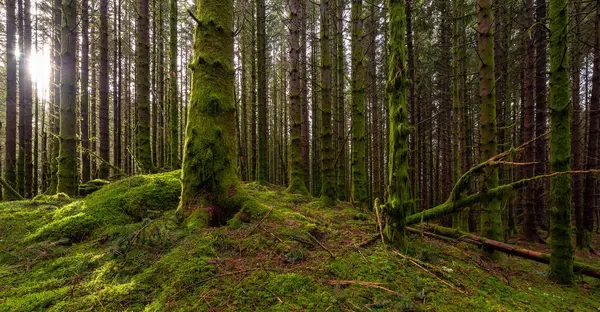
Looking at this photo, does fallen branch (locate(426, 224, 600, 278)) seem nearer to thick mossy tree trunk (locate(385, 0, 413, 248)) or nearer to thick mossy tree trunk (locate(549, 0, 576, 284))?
thick mossy tree trunk (locate(549, 0, 576, 284))

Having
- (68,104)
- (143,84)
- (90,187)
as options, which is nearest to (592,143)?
(90,187)

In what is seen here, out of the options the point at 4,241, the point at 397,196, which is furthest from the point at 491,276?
the point at 4,241

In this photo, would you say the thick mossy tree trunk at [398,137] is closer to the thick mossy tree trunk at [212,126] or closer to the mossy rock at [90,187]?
the thick mossy tree trunk at [212,126]

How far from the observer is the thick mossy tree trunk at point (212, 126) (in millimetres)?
3326

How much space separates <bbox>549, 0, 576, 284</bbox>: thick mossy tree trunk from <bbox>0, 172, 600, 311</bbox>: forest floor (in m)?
0.32

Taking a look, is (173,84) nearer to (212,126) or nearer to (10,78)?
(10,78)

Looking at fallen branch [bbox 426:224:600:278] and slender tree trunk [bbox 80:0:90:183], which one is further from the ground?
slender tree trunk [bbox 80:0:90:183]

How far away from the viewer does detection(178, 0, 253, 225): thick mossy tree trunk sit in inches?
131

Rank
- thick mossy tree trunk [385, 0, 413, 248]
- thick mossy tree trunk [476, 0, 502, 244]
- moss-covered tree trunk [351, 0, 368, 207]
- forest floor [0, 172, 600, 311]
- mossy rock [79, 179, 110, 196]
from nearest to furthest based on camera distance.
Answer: forest floor [0, 172, 600, 311] < thick mossy tree trunk [385, 0, 413, 248] < thick mossy tree trunk [476, 0, 502, 244] < mossy rock [79, 179, 110, 196] < moss-covered tree trunk [351, 0, 368, 207]

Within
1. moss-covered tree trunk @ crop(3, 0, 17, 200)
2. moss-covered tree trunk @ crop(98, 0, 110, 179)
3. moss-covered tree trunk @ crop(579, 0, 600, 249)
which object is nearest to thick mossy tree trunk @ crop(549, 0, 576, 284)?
moss-covered tree trunk @ crop(579, 0, 600, 249)

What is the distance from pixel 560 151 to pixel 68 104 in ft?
27.3

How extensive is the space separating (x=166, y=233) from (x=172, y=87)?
27.5 feet

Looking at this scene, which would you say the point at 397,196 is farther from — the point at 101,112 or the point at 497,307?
the point at 101,112

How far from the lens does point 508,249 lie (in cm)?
355
